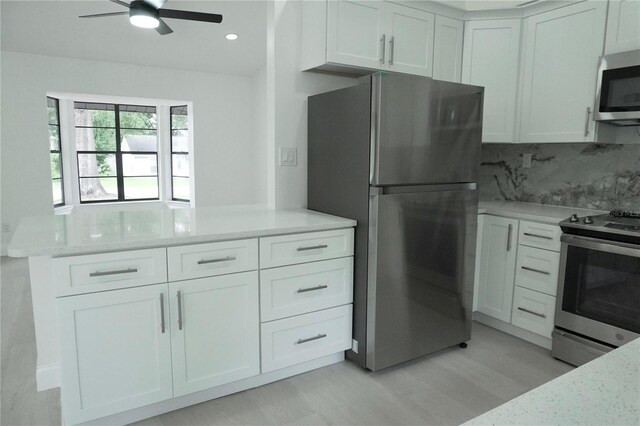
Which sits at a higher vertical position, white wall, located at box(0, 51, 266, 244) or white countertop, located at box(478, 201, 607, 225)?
white wall, located at box(0, 51, 266, 244)

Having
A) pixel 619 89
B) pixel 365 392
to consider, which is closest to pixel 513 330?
pixel 365 392

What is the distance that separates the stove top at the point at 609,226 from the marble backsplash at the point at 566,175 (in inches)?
9.0

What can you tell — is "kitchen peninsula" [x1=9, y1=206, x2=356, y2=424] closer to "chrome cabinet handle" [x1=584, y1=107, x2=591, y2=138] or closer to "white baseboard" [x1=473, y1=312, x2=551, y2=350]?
"white baseboard" [x1=473, y1=312, x2=551, y2=350]

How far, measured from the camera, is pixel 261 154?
20.5ft

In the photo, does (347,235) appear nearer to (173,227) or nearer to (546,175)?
(173,227)

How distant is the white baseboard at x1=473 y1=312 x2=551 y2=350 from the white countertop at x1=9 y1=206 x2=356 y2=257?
147 centimetres

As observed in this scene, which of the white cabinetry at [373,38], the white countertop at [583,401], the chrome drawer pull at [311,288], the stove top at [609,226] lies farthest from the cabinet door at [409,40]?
the white countertop at [583,401]

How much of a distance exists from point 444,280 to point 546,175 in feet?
4.47

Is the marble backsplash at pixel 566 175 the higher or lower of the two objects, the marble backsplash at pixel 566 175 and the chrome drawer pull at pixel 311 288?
the higher

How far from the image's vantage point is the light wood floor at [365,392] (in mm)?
1950

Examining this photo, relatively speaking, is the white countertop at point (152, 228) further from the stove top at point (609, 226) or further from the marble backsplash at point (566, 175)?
the marble backsplash at point (566, 175)

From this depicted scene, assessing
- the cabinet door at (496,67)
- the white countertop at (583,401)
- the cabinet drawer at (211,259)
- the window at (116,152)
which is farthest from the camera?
the window at (116,152)

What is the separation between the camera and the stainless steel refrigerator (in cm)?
218

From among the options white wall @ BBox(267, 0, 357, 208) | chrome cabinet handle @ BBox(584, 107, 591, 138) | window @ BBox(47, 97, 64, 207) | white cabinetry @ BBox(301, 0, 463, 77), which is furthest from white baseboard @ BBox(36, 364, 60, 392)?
window @ BBox(47, 97, 64, 207)
